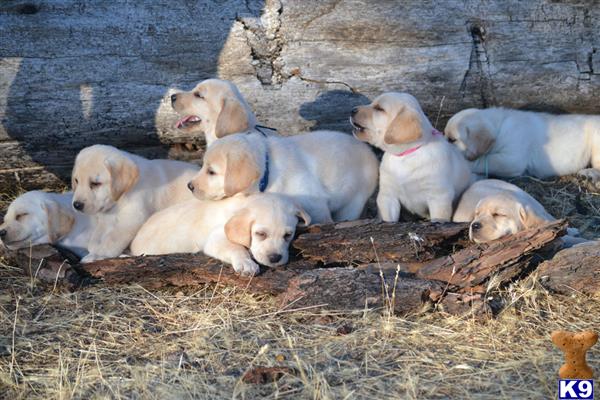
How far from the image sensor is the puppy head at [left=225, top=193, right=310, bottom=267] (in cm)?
547

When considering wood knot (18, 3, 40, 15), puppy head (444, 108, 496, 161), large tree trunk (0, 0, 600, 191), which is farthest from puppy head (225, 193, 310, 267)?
wood knot (18, 3, 40, 15)

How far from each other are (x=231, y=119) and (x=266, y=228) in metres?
1.37

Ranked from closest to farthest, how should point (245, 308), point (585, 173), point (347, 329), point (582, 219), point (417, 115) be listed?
1. point (347, 329)
2. point (245, 308)
3. point (417, 115)
4. point (582, 219)
5. point (585, 173)

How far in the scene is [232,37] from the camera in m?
7.06

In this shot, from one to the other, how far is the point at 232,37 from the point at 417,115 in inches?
71.1

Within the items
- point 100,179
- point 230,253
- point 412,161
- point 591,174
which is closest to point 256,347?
point 230,253

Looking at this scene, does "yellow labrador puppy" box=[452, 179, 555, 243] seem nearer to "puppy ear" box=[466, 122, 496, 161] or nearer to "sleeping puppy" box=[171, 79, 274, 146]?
"puppy ear" box=[466, 122, 496, 161]

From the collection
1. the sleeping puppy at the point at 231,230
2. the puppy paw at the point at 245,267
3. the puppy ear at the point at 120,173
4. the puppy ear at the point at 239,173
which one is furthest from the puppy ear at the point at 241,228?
the puppy ear at the point at 120,173

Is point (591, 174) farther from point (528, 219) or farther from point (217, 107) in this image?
point (217, 107)

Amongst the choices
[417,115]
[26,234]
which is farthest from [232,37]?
[26,234]

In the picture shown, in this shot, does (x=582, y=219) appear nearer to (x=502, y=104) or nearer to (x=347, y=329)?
(x=502, y=104)

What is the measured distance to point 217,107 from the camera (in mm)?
6699

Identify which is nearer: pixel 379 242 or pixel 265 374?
pixel 265 374

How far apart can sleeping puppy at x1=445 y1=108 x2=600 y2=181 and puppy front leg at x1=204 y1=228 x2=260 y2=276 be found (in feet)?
9.13
